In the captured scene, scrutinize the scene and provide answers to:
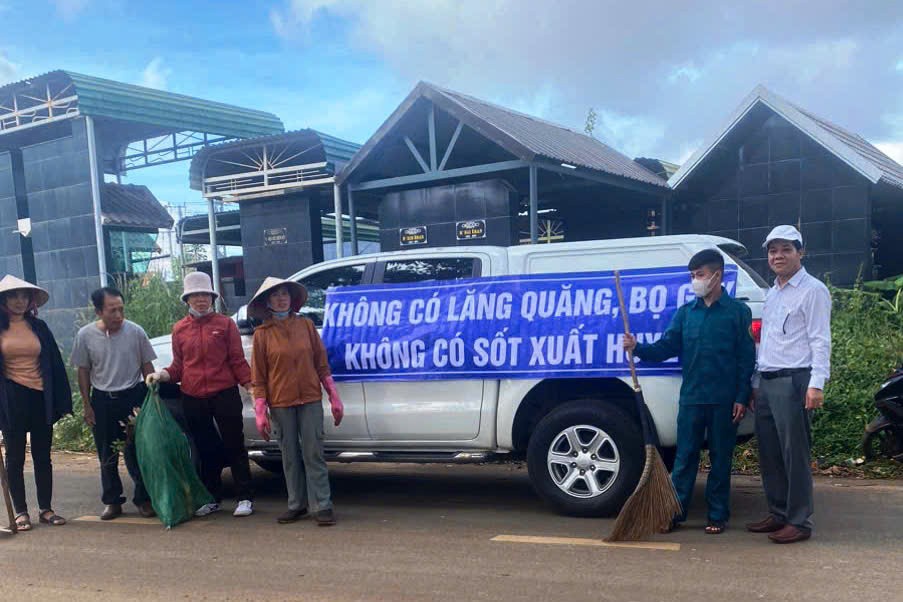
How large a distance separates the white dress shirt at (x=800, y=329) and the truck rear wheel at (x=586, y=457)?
3.38 feet

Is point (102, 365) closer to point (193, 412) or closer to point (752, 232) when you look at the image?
point (193, 412)

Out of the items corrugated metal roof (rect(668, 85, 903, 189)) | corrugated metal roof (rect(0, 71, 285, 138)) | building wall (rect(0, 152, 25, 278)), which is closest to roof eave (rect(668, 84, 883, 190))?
corrugated metal roof (rect(668, 85, 903, 189))

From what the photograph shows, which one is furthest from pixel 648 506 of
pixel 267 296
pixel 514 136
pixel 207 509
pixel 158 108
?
pixel 158 108

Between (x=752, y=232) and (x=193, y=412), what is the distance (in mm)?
9708

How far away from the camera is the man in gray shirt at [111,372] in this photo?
5.87 m

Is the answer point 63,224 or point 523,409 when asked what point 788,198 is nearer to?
point 523,409

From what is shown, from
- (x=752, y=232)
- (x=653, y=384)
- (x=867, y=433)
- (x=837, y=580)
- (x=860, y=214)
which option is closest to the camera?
Answer: (x=837, y=580)

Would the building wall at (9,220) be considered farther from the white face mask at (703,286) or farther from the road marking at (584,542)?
the white face mask at (703,286)

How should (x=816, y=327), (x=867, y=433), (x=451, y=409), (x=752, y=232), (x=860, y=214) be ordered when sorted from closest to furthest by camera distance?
(x=816, y=327), (x=451, y=409), (x=867, y=433), (x=860, y=214), (x=752, y=232)

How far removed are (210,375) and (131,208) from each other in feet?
45.9

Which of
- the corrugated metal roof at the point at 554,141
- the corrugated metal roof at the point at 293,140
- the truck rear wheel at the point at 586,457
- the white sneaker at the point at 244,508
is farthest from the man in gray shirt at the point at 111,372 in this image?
the corrugated metal roof at the point at 293,140

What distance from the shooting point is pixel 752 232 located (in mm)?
12469

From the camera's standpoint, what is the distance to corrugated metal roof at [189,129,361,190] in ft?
46.2

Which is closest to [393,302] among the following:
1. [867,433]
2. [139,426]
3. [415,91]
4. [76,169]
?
[139,426]
